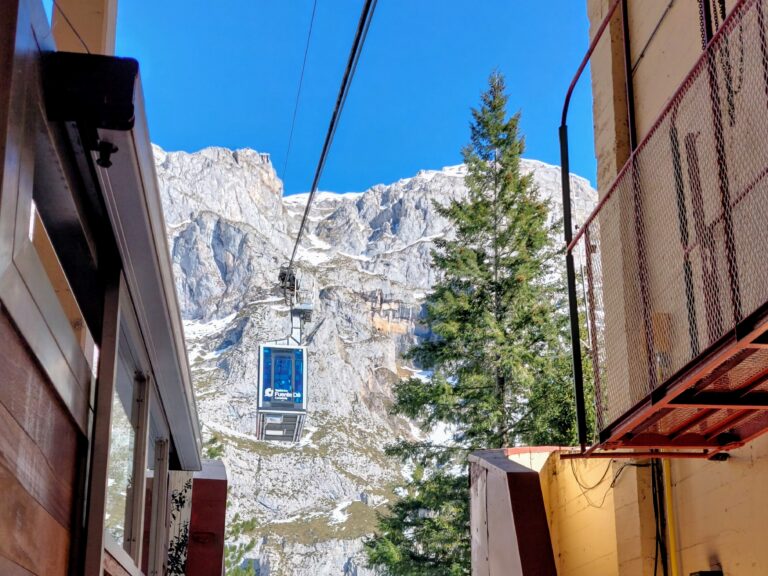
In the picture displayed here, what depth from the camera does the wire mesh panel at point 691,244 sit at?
11.3 feet

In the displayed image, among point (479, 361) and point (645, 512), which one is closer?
point (645, 512)

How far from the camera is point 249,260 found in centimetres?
14712

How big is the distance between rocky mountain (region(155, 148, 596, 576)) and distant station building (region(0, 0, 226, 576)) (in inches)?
2789

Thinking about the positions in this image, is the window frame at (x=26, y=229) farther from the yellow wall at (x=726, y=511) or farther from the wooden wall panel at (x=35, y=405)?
the yellow wall at (x=726, y=511)

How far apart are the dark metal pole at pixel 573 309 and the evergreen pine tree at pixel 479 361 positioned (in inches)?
704

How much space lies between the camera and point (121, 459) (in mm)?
4168

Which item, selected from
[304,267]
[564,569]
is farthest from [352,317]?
[564,569]

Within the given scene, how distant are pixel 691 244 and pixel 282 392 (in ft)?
92.1

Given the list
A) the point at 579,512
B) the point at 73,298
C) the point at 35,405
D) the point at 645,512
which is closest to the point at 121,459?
the point at 73,298

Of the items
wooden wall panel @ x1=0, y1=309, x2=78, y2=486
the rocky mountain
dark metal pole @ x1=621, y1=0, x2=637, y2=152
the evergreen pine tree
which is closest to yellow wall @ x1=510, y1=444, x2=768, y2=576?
dark metal pole @ x1=621, y1=0, x2=637, y2=152

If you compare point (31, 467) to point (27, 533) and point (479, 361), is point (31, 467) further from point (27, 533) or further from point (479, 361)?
point (479, 361)

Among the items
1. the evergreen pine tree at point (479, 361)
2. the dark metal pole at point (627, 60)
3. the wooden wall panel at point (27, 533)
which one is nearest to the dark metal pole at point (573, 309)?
the dark metal pole at point (627, 60)

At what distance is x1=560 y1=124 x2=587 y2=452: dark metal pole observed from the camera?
5113mm

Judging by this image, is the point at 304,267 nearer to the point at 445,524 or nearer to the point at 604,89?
the point at 445,524
